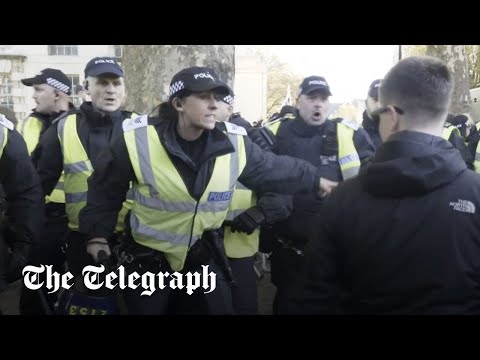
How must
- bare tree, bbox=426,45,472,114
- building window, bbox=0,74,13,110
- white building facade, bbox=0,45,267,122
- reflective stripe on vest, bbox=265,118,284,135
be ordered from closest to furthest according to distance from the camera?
reflective stripe on vest, bbox=265,118,284,135 < bare tree, bbox=426,45,472,114 < white building facade, bbox=0,45,267,122 < building window, bbox=0,74,13,110

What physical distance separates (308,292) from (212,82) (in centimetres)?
145

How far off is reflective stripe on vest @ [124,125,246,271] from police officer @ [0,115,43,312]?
24.2 inches

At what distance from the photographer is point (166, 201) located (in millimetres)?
2820

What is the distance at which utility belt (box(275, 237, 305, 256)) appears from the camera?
3.88 meters

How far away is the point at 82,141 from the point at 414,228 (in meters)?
2.74

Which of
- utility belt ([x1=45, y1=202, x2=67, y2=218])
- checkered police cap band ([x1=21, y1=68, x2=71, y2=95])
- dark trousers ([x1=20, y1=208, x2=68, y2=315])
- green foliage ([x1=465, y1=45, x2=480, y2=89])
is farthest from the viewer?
green foliage ([x1=465, y1=45, x2=480, y2=89])

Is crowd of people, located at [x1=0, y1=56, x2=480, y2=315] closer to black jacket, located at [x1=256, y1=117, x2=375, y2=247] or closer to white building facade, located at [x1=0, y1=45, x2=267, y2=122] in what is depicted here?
black jacket, located at [x1=256, y1=117, x2=375, y2=247]

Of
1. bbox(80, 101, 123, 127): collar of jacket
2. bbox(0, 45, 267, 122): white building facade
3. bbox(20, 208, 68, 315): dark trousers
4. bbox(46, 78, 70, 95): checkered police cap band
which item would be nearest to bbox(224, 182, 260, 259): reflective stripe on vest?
bbox(80, 101, 123, 127): collar of jacket

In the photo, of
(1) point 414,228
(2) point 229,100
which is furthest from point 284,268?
(1) point 414,228

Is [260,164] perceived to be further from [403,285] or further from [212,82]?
Answer: [403,285]

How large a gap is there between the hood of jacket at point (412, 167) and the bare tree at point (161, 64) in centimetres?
321

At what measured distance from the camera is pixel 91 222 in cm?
295
